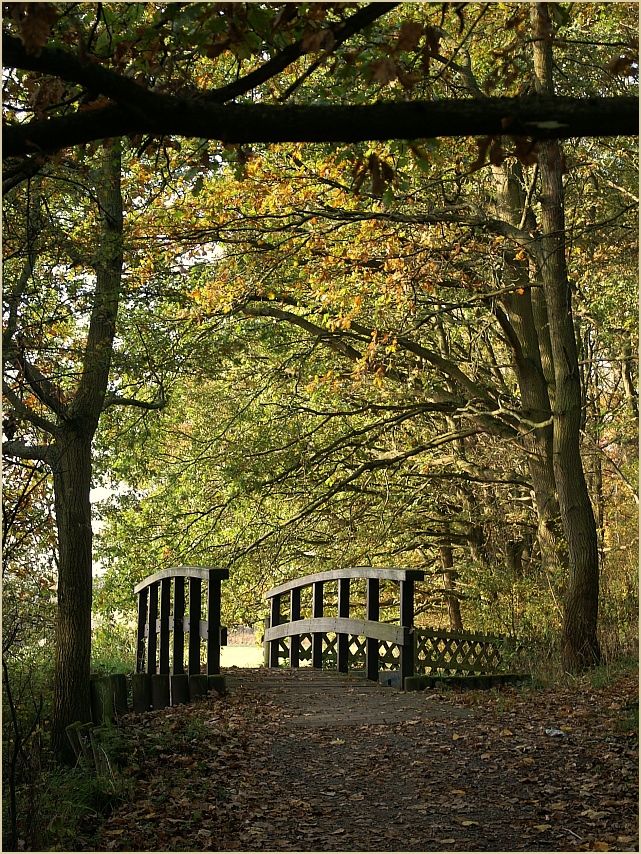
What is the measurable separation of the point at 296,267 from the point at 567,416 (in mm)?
3744

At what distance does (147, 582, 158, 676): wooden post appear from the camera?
11391mm

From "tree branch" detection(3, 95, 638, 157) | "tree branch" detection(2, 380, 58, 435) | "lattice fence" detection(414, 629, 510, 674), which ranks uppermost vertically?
"tree branch" detection(3, 95, 638, 157)

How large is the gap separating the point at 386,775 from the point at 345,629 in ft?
15.3

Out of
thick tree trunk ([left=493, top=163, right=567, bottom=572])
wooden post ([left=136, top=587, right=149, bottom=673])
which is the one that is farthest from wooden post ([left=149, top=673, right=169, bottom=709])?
thick tree trunk ([left=493, top=163, right=567, bottom=572])

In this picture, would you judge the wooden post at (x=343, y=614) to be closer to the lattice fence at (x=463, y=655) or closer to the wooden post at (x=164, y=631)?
the lattice fence at (x=463, y=655)

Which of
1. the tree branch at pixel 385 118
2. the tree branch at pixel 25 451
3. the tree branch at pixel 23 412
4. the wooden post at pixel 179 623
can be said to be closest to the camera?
the tree branch at pixel 385 118

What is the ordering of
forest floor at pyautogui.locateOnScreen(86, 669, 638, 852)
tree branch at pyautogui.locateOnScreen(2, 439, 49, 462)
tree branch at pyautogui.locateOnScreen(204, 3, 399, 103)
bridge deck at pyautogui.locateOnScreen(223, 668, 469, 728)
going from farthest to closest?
1. bridge deck at pyautogui.locateOnScreen(223, 668, 469, 728)
2. tree branch at pyautogui.locateOnScreen(2, 439, 49, 462)
3. forest floor at pyautogui.locateOnScreen(86, 669, 638, 852)
4. tree branch at pyautogui.locateOnScreen(204, 3, 399, 103)

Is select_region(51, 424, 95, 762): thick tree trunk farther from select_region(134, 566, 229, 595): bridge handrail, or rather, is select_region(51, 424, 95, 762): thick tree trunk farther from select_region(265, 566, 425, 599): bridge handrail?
select_region(265, 566, 425, 599): bridge handrail

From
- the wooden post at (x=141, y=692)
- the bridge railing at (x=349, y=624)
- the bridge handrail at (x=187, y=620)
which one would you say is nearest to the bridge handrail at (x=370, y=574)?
the bridge railing at (x=349, y=624)

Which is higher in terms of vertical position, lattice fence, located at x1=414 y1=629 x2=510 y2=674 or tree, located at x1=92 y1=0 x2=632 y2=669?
tree, located at x1=92 y1=0 x2=632 y2=669

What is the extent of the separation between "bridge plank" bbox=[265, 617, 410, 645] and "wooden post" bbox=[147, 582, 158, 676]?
1.98m

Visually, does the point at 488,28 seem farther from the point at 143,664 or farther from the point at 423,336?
the point at 143,664

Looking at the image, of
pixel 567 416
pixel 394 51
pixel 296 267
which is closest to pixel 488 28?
pixel 296 267

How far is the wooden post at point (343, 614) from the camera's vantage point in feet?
36.7
